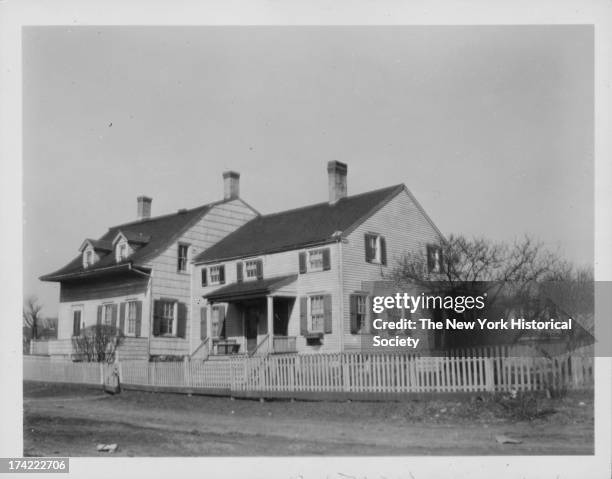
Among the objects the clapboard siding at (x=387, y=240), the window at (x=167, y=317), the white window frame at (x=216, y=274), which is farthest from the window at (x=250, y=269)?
the clapboard siding at (x=387, y=240)

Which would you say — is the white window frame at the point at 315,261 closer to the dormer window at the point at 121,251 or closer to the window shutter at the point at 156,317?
the window shutter at the point at 156,317

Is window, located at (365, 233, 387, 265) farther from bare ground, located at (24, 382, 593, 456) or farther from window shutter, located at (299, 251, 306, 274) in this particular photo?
bare ground, located at (24, 382, 593, 456)

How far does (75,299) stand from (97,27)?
14006 millimetres

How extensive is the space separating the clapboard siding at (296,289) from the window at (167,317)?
0.76 metres

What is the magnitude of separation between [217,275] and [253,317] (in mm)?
1990

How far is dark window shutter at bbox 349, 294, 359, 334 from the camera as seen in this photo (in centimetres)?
1844

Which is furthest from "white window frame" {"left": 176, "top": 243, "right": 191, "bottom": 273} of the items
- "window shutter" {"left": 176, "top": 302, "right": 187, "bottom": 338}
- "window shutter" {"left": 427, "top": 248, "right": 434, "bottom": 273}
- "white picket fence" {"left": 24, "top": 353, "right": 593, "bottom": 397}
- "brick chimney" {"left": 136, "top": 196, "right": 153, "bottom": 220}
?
"window shutter" {"left": 427, "top": 248, "right": 434, "bottom": 273}

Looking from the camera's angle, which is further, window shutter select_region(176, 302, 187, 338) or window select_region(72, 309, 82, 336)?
window select_region(72, 309, 82, 336)

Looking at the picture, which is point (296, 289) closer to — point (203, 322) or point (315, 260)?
point (315, 260)

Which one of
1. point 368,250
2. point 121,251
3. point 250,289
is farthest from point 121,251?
point 368,250

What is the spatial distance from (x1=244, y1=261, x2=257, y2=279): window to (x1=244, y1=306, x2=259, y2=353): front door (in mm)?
984

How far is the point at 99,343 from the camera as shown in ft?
65.3

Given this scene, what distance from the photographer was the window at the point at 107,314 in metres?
21.2
